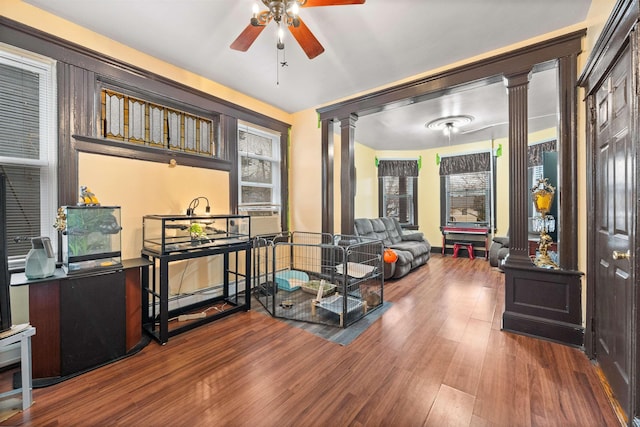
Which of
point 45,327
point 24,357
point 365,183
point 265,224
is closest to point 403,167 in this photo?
point 365,183

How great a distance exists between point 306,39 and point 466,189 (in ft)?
20.3

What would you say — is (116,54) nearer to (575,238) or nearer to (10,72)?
(10,72)

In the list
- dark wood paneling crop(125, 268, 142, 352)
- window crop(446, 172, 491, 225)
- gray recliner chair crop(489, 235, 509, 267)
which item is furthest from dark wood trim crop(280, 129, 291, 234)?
window crop(446, 172, 491, 225)

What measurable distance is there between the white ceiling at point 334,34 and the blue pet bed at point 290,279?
2.68m

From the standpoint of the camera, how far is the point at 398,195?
741 centimetres

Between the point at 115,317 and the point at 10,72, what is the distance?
2.18 metres

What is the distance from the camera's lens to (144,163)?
2857mm

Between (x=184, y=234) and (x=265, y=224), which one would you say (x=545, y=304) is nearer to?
(x=265, y=224)

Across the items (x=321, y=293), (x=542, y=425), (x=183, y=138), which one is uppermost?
(x=183, y=138)

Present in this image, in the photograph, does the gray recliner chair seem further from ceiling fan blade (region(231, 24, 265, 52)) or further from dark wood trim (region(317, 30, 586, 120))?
ceiling fan blade (region(231, 24, 265, 52))

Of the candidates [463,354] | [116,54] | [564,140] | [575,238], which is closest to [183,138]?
[116,54]

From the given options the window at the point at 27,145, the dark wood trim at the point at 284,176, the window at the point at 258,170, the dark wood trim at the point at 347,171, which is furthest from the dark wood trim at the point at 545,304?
the window at the point at 27,145

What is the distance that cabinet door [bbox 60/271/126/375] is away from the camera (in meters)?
1.93

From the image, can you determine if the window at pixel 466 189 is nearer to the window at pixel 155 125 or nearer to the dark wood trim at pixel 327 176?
the dark wood trim at pixel 327 176
